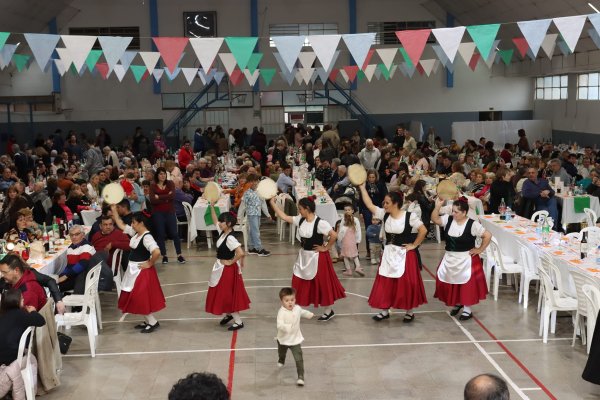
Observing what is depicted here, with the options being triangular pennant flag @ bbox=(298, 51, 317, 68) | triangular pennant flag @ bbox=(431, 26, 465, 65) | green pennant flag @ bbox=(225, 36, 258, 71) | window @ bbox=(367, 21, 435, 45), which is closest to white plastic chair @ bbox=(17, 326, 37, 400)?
green pennant flag @ bbox=(225, 36, 258, 71)

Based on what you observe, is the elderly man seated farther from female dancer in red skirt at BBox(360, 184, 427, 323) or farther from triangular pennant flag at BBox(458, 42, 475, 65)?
triangular pennant flag at BBox(458, 42, 475, 65)

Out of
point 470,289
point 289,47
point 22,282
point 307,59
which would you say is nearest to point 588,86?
point 307,59

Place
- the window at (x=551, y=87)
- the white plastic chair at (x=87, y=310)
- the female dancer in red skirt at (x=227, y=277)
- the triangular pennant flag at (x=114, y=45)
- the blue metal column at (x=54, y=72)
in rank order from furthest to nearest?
the blue metal column at (x=54, y=72) → the window at (x=551, y=87) → the triangular pennant flag at (x=114, y=45) → the female dancer in red skirt at (x=227, y=277) → the white plastic chair at (x=87, y=310)

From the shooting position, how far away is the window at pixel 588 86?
20.0 metres

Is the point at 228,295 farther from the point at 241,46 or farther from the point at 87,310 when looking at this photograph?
the point at 241,46

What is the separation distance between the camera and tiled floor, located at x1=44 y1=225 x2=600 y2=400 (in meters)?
6.12

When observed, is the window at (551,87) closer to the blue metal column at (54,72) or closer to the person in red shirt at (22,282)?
the blue metal column at (54,72)

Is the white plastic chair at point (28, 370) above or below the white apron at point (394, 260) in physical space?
below

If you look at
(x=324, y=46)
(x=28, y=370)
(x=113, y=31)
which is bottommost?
(x=28, y=370)

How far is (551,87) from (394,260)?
18718 mm

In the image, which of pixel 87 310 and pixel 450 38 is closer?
pixel 87 310

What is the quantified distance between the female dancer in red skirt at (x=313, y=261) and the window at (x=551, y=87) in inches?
684

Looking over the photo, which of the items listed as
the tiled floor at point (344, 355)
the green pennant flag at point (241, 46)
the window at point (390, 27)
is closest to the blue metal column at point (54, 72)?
the window at point (390, 27)

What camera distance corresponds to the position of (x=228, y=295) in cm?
743
